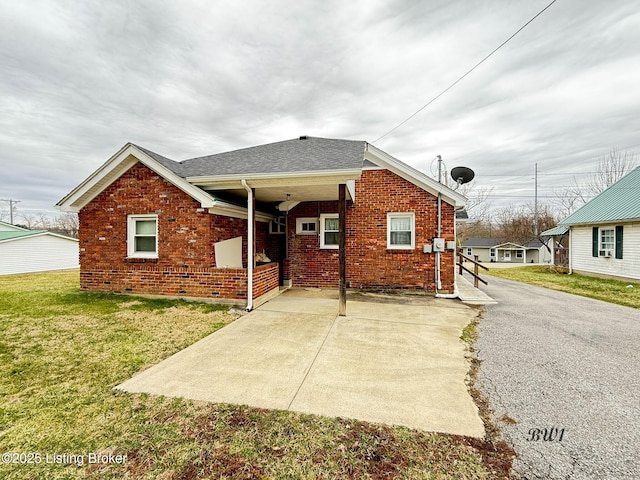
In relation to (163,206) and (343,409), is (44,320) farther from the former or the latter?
(343,409)

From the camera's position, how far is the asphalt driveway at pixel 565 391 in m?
2.12

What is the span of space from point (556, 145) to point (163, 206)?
37.7 meters

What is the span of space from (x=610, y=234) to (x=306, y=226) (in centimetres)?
1561

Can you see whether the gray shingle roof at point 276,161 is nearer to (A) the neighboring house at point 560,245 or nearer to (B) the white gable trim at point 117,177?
(B) the white gable trim at point 117,177

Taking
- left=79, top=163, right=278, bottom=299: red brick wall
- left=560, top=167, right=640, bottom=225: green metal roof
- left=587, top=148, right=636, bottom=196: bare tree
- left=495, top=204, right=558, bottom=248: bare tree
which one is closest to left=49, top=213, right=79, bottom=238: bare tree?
left=79, top=163, right=278, bottom=299: red brick wall

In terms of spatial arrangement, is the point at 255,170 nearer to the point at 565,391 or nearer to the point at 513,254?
the point at 565,391

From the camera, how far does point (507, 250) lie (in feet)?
140

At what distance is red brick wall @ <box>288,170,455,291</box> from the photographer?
8.59 meters

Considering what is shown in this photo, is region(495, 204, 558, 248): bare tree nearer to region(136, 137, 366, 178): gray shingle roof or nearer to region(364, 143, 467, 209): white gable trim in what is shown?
region(364, 143, 467, 209): white gable trim

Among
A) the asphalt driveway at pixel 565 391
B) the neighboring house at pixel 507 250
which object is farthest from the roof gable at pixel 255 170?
the neighboring house at pixel 507 250

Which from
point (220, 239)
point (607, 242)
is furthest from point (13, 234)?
point (607, 242)

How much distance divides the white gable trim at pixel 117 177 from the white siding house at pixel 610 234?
1756 centimetres

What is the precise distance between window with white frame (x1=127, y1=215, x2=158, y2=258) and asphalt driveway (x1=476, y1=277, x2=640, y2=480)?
8.04 metres

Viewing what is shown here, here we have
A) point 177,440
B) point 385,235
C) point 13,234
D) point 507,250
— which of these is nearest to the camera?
point 177,440
